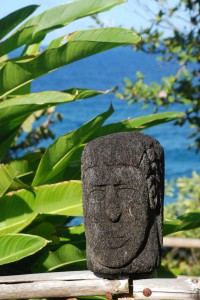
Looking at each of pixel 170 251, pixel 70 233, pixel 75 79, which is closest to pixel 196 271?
pixel 170 251

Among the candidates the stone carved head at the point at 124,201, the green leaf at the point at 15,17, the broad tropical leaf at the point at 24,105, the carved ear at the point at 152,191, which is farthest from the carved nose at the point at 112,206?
the green leaf at the point at 15,17

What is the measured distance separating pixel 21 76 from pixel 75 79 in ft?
146

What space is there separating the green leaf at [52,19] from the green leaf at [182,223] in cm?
96

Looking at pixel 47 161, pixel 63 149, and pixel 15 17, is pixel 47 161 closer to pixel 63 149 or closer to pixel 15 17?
pixel 63 149

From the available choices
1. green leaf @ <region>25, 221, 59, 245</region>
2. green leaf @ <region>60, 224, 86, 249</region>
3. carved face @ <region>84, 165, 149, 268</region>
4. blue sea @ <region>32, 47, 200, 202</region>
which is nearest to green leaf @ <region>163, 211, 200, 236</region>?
green leaf @ <region>60, 224, 86, 249</region>

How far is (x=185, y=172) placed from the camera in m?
16.3

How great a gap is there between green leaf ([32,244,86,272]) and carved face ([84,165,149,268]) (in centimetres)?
74

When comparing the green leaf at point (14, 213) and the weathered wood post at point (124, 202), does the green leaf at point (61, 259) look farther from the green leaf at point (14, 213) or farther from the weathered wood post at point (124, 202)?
the weathered wood post at point (124, 202)

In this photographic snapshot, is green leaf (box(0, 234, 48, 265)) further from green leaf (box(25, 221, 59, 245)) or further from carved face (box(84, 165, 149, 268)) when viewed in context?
carved face (box(84, 165, 149, 268))

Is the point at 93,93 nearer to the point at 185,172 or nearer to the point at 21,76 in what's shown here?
the point at 21,76

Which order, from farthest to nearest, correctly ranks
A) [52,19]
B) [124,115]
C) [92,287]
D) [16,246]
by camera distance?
[124,115] < [52,19] < [16,246] < [92,287]

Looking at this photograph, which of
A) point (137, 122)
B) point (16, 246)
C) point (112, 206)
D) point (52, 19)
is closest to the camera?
point (112, 206)

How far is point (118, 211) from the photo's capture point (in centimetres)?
240

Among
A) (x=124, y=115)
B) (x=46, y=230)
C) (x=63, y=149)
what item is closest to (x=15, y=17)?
(x=63, y=149)
